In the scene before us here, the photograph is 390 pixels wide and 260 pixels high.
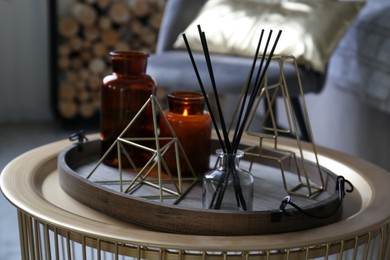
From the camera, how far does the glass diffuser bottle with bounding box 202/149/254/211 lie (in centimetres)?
76

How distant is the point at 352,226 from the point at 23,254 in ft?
1.51

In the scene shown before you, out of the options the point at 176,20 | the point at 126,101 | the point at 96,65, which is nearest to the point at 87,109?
the point at 96,65

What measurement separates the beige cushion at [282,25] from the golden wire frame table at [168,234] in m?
1.07

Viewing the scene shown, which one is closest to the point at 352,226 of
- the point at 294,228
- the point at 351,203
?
the point at 294,228

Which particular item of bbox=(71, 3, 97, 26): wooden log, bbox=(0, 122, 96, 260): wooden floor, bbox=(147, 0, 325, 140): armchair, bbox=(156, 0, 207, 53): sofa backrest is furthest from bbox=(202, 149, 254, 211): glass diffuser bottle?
bbox=(71, 3, 97, 26): wooden log

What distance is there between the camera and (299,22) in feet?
6.42

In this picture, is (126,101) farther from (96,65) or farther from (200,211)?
(96,65)

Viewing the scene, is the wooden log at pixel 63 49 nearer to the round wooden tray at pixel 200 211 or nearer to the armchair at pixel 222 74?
the armchair at pixel 222 74

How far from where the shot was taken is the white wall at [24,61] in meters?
2.48

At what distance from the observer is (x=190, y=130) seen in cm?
95

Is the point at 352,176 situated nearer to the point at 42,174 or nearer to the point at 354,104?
the point at 42,174

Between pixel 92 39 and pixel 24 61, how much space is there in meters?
0.33

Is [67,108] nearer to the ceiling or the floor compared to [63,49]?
nearer to the floor

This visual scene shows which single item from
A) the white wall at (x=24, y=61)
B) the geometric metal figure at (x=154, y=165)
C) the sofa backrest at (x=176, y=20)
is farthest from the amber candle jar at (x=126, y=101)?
the white wall at (x=24, y=61)
